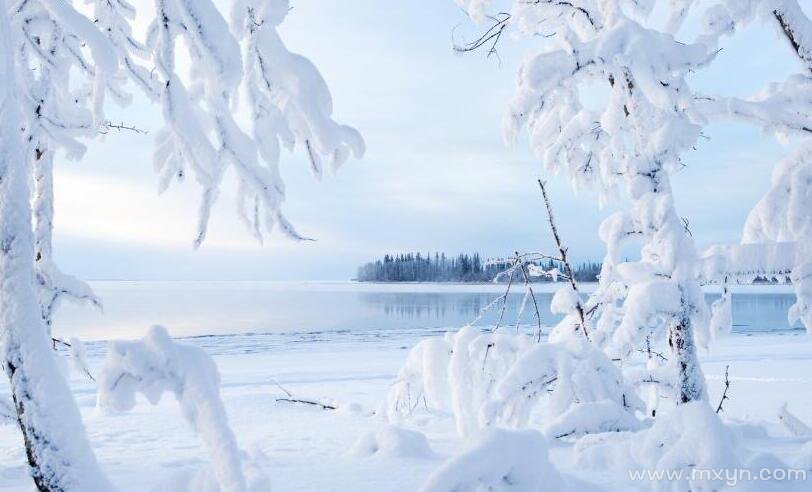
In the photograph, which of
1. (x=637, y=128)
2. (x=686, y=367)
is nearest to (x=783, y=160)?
(x=637, y=128)

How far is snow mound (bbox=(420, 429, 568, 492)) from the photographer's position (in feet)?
6.47

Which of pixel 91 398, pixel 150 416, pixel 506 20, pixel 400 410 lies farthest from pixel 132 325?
pixel 506 20

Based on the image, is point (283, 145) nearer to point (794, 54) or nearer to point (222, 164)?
point (222, 164)

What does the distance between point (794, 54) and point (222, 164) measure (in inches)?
159

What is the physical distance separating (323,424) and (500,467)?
4993 mm

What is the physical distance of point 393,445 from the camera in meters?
3.54

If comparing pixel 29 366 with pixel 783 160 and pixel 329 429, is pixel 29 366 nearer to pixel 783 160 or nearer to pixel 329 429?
pixel 783 160

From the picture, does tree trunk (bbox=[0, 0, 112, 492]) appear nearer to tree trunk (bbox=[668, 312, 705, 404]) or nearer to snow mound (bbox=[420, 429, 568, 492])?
snow mound (bbox=[420, 429, 568, 492])

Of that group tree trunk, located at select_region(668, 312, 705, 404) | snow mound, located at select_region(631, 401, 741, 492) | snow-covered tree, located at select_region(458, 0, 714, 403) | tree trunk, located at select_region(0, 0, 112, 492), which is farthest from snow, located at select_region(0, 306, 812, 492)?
snow-covered tree, located at select_region(458, 0, 714, 403)

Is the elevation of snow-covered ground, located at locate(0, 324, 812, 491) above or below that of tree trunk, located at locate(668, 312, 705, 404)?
below

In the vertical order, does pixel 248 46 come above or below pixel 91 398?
above

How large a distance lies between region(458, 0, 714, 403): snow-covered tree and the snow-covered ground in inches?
41.8

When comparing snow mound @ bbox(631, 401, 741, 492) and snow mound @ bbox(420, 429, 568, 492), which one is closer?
snow mound @ bbox(420, 429, 568, 492)

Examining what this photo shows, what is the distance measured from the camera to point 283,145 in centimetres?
191
